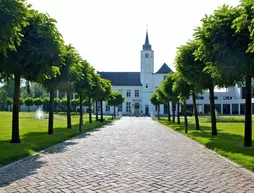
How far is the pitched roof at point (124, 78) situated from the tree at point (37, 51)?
261 feet

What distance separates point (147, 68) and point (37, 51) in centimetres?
8047

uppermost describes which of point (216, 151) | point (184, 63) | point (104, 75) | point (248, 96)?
point (104, 75)

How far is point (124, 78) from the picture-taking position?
94500 millimetres

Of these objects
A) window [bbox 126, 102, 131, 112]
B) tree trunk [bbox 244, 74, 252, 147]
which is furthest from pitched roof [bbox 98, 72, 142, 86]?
tree trunk [bbox 244, 74, 252, 147]

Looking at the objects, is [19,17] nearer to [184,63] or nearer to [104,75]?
[184,63]

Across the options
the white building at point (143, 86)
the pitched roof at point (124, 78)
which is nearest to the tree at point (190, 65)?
the white building at point (143, 86)

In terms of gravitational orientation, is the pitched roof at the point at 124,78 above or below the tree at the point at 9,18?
above

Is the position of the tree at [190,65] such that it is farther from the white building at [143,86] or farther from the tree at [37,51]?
the white building at [143,86]

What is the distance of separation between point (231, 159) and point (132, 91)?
3226 inches

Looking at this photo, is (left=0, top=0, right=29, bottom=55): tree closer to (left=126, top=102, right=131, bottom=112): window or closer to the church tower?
(left=126, top=102, right=131, bottom=112): window

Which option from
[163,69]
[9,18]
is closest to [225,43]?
[9,18]

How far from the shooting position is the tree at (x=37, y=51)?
1149cm

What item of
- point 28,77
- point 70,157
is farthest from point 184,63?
point 70,157

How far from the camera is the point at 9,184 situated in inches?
249
